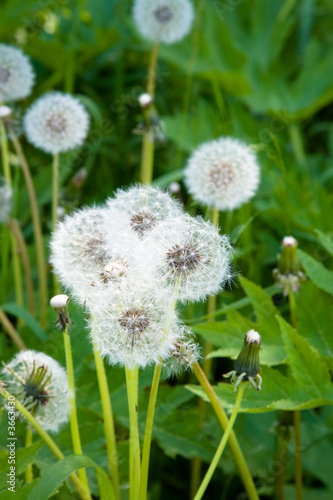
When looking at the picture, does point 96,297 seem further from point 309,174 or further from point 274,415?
point 309,174

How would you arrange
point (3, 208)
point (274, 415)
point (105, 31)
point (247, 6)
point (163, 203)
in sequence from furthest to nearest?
point (247, 6) < point (105, 31) < point (3, 208) < point (274, 415) < point (163, 203)

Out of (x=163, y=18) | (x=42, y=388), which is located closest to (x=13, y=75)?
(x=163, y=18)

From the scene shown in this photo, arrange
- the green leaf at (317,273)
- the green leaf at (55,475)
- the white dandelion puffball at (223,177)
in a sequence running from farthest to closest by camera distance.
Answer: the white dandelion puffball at (223,177) < the green leaf at (317,273) < the green leaf at (55,475)

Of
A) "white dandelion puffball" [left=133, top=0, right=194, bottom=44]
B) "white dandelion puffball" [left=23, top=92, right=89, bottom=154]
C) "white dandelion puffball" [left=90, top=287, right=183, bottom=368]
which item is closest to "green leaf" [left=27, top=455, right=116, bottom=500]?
"white dandelion puffball" [left=90, top=287, right=183, bottom=368]

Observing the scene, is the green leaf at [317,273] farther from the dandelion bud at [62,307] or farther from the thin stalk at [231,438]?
the dandelion bud at [62,307]

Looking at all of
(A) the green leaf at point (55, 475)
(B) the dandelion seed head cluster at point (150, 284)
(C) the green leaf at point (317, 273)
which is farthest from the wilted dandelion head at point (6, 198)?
(A) the green leaf at point (55, 475)

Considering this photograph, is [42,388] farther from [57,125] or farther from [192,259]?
[57,125]

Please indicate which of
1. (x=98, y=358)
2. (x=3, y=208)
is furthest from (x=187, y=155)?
(x=98, y=358)
